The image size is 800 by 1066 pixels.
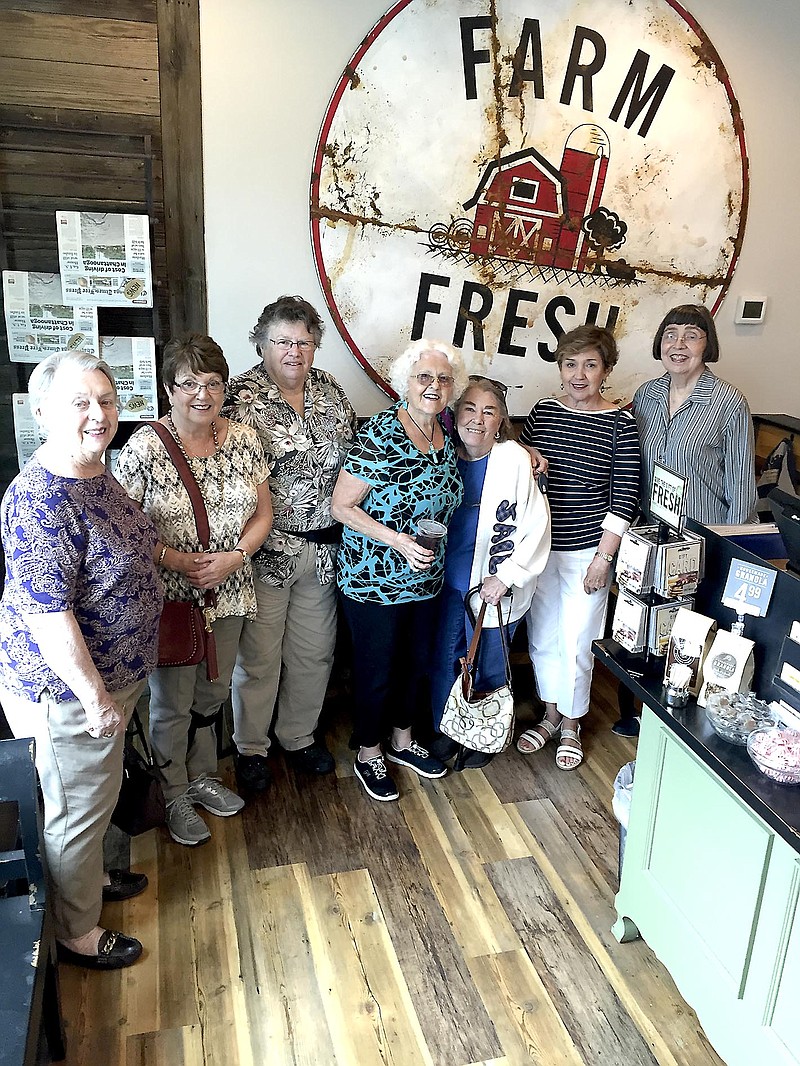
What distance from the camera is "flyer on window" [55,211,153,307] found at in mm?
2902

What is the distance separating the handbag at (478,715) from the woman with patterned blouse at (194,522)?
0.75 m

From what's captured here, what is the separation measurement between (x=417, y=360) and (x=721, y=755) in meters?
1.38

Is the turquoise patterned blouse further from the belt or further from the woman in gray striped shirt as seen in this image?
the woman in gray striped shirt

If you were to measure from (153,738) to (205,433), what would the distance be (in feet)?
2.99

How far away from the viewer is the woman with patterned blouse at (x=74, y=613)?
6.12 ft

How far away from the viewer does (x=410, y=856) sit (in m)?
2.72

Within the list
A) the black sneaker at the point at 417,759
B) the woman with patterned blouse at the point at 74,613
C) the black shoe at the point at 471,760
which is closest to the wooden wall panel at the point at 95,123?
the woman with patterned blouse at the point at 74,613

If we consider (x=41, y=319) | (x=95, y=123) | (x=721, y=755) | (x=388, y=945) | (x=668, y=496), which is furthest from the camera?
(x=41, y=319)

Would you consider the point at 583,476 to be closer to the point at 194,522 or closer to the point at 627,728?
the point at 627,728

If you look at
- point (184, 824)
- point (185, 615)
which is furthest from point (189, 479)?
point (184, 824)

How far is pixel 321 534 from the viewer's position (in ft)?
9.20

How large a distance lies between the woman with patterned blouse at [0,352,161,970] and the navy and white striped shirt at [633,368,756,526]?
1729 millimetres

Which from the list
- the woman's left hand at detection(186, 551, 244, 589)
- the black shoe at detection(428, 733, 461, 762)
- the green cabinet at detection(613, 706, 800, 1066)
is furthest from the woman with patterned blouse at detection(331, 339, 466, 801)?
the green cabinet at detection(613, 706, 800, 1066)

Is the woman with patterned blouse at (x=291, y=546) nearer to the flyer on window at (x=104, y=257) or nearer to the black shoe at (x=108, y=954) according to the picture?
the flyer on window at (x=104, y=257)
